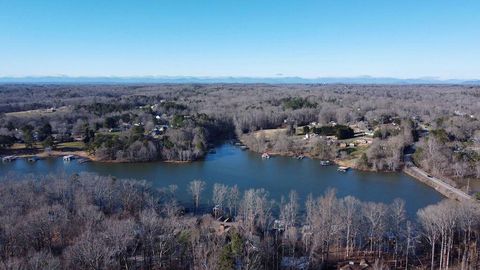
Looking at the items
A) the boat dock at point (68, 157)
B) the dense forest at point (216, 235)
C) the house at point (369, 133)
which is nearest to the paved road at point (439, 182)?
the dense forest at point (216, 235)

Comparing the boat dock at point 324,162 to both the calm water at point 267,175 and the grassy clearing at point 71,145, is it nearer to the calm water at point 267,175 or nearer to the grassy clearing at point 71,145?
the calm water at point 267,175

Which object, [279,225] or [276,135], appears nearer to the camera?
[279,225]

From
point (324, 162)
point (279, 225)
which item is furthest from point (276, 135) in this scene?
point (279, 225)

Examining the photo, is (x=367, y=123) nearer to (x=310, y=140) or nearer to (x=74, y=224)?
(x=310, y=140)


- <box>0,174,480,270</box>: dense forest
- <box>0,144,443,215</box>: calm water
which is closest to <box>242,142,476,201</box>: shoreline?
<box>0,144,443,215</box>: calm water

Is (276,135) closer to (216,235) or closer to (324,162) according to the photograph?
(324,162)

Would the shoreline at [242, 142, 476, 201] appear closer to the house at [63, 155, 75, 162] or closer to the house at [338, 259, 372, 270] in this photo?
the house at [338, 259, 372, 270]
